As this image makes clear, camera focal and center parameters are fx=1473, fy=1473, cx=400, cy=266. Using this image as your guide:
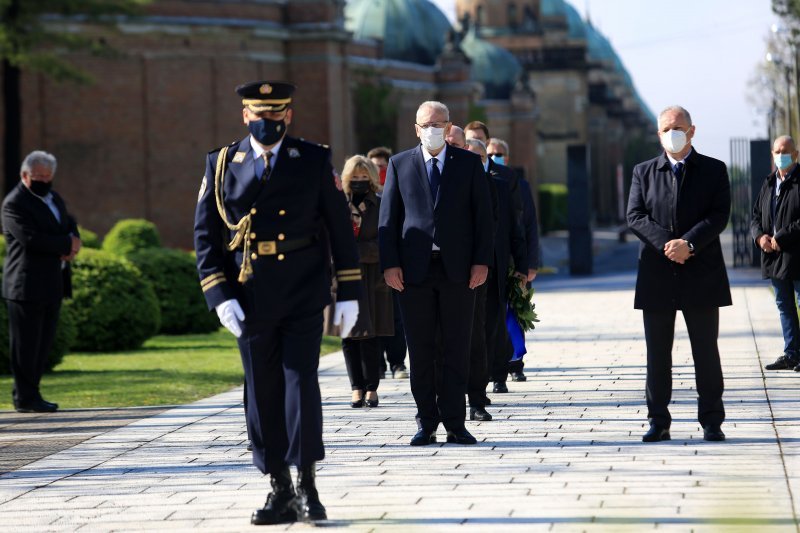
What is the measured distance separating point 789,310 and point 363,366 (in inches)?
177

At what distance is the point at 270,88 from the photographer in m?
7.25

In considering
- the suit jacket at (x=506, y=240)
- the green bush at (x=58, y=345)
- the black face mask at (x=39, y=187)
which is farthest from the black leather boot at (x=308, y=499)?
the green bush at (x=58, y=345)

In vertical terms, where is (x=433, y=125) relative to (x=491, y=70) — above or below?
below

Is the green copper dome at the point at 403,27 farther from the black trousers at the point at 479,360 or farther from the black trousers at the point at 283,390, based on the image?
the black trousers at the point at 283,390

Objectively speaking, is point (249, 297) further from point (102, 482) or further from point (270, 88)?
point (102, 482)

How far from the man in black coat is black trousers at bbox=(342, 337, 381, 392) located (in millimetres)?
3932

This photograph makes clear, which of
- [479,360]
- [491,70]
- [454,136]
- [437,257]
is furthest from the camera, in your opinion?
[491,70]

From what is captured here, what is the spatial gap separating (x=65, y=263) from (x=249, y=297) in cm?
603

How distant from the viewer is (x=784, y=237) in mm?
13609

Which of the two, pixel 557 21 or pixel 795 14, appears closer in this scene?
pixel 795 14

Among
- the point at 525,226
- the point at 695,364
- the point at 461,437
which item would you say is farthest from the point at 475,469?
the point at 525,226

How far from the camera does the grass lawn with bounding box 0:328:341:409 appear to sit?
13.3 metres

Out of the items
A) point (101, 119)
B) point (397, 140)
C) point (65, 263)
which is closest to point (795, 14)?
point (101, 119)

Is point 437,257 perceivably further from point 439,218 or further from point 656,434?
point 656,434
